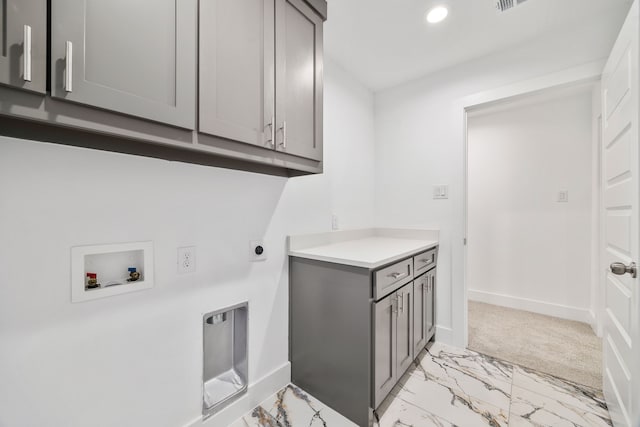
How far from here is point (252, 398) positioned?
58.7 inches

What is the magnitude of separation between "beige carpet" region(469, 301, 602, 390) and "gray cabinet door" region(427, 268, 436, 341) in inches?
13.5

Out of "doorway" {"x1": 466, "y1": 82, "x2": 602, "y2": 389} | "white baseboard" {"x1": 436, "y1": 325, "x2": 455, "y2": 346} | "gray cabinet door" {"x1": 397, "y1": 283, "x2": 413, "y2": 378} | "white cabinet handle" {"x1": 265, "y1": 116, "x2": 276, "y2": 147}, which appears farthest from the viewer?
"doorway" {"x1": 466, "y1": 82, "x2": 602, "y2": 389}

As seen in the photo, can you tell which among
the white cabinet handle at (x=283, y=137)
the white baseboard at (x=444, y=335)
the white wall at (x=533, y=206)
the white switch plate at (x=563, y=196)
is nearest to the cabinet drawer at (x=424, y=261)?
the white baseboard at (x=444, y=335)

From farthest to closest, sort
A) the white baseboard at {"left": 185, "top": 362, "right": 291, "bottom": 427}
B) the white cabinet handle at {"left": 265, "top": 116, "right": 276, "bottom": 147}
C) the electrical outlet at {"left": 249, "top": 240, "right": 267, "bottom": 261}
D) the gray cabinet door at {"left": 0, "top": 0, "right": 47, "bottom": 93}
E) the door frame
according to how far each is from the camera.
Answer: the door frame < the electrical outlet at {"left": 249, "top": 240, "right": 267, "bottom": 261} < the white baseboard at {"left": 185, "top": 362, "right": 291, "bottom": 427} < the white cabinet handle at {"left": 265, "top": 116, "right": 276, "bottom": 147} < the gray cabinet door at {"left": 0, "top": 0, "right": 47, "bottom": 93}

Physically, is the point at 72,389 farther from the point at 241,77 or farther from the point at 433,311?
the point at 433,311

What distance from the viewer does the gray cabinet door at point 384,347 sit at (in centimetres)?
137

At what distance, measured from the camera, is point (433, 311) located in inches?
86.0

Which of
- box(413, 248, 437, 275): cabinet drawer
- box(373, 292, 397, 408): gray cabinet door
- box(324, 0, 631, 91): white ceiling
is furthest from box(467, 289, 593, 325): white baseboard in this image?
box(324, 0, 631, 91): white ceiling

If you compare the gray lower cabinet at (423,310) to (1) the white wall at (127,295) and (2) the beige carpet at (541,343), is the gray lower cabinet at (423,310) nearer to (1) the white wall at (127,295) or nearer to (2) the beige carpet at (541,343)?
(2) the beige carpet at (541,343)

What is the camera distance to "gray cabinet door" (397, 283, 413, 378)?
63.0 inches

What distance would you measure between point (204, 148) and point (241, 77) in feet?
1.15

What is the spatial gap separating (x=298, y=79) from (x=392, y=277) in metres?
1.19

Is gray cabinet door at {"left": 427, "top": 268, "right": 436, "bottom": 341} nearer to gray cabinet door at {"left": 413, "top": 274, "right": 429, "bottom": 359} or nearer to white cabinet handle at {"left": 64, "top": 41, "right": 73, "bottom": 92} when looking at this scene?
gray cabinet door at {"left": 413, "top": 274, "right": 429, "bottom": 359}

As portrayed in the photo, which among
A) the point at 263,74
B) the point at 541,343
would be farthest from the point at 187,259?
the point at 541,343
